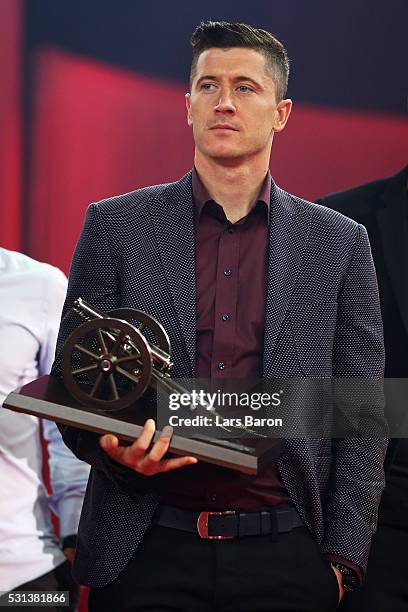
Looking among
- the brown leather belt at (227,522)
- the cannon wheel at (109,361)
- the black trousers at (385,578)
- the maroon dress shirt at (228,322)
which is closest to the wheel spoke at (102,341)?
the cannon wheel at (109,361)

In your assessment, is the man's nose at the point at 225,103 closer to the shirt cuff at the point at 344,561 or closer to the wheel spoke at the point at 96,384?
the wheel spoke at the point at 96,384

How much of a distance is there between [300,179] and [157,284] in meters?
1.15

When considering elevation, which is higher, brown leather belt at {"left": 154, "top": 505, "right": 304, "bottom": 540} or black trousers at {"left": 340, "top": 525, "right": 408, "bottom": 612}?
brown leather belt at {"left": 154, "top": 505, "right": 304, "bottom": 540}

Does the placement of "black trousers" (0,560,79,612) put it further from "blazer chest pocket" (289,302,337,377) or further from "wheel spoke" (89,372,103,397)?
"blazer chest pocket" (289,302,337,377)

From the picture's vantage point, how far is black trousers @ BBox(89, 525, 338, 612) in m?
2.02

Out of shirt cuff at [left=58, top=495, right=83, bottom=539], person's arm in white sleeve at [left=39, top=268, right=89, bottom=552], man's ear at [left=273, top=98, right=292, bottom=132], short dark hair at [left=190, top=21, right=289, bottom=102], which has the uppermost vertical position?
short dark hair at [left=190, top=21, right=289, bottom=102]

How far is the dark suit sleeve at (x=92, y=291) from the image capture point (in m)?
2.04

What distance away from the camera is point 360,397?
7.47ft

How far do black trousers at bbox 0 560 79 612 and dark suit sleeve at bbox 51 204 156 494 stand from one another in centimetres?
53

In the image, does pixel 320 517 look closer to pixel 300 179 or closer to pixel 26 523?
pixel 26 523

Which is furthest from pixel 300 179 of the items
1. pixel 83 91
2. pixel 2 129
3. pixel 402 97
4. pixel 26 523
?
pixel 26 523

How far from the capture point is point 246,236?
7.33ft

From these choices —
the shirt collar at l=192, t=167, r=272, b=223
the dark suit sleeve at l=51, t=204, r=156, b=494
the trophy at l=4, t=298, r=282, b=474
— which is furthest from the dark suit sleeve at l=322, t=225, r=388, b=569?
the dark suit sleeve at l=51, t=204, r=156, b=494

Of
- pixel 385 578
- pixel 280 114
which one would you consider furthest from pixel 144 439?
pixel 385 578
